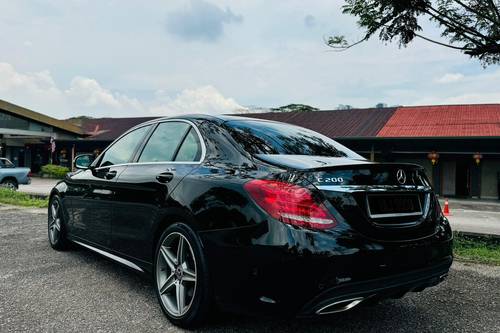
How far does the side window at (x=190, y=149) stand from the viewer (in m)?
3.13

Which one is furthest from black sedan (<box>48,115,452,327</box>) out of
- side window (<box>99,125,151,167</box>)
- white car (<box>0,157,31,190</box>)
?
white car (<box>0,157,31,190</box>)

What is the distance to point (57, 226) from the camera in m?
5.14

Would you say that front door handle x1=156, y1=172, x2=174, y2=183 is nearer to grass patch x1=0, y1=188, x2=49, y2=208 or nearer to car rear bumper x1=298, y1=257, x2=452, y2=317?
car rear bumper x1=298, y1=257, x2=452, y2=317

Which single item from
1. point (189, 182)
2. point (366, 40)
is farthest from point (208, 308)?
point (366, 40)

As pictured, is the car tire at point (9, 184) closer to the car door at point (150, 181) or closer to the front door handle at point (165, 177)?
the car door at point (150, 181)

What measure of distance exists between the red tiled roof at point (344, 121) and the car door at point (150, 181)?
2129cm

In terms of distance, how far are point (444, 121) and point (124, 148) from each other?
23.9 meters

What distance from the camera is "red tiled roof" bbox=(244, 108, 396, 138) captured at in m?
24.7

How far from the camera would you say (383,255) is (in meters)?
2.38

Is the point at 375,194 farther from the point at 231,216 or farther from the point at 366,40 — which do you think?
the point at 366,40

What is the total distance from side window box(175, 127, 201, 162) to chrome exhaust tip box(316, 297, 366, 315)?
1.39m

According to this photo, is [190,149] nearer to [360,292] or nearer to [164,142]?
[164,142]

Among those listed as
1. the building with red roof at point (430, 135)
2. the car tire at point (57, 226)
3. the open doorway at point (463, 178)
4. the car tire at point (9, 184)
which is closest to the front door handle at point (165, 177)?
the car tire at point (57, 226)

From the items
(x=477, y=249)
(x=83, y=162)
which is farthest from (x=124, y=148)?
(x=477, y=249)
